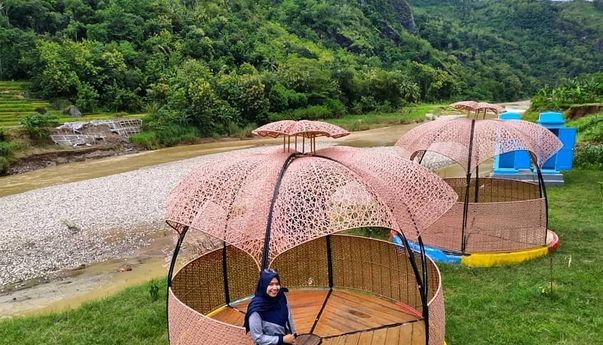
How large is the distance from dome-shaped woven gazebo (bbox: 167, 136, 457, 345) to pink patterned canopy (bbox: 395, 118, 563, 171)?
335 centimetres

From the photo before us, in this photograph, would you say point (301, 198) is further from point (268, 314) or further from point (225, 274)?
point (225, 274)

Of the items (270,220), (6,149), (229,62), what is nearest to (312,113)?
(229,62)

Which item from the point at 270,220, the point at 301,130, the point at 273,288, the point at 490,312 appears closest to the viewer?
the point at 273,288

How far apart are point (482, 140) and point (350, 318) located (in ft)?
16.4

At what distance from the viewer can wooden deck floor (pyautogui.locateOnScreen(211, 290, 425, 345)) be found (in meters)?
6.73

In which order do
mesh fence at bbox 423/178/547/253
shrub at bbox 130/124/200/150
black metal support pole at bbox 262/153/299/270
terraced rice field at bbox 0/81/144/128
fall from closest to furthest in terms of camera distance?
1. black metal support pole at bbox 262/153/299/270
2. mesh fence at bbox 423/178/547/253
3. terraced rice field at bbox 0/81/144/128
4. shrub at bbox 130/124/200/150

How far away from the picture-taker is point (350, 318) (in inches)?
295

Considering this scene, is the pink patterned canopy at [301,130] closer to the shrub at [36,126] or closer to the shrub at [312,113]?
the shrub at [36,126]

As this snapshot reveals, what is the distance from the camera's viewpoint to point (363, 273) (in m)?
8.49

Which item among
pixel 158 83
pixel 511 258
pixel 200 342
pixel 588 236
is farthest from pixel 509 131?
pixel 158 83

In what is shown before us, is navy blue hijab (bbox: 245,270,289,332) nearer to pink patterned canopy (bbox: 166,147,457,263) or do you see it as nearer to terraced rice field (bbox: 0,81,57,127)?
pink patterned canopy (bbox: 166,147,457,263)

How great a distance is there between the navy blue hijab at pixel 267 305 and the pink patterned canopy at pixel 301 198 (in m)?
0.38

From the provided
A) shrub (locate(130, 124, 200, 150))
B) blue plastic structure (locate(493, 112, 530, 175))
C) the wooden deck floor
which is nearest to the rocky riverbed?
the wooden deck floor

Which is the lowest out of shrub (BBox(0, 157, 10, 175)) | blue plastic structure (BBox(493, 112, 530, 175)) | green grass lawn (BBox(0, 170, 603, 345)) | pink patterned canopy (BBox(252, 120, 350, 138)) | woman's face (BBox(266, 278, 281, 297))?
shrub (BBox(0, 157, 10, 175))
